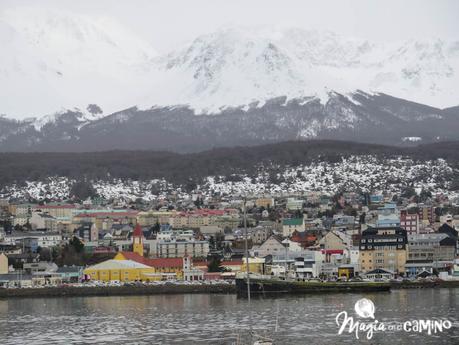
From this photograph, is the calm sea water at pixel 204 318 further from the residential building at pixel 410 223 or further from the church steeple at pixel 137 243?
the residential building at pixel 410 223

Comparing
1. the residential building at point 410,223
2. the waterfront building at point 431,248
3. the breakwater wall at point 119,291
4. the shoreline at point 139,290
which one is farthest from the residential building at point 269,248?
the shoreline at point 139,290

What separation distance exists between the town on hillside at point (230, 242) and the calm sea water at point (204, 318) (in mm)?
3798

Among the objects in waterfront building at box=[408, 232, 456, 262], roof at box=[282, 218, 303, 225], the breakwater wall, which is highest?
roof at box=[282, 218, 303, 225]

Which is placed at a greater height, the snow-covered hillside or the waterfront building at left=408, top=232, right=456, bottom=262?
the snow-covered hillside

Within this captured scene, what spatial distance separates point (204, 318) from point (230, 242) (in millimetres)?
60855

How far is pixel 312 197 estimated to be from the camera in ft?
552

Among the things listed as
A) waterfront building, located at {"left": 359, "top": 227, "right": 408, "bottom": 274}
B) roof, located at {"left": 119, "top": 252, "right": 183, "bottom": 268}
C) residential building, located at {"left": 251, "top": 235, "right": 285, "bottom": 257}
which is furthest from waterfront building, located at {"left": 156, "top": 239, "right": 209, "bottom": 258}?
waterfront building, located at {"left": 359, "top": 227, "right": 408, "bottom": 274}

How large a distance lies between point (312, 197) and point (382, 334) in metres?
117

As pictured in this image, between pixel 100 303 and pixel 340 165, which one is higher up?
pixel 340 165

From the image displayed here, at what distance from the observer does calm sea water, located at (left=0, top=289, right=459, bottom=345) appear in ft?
171

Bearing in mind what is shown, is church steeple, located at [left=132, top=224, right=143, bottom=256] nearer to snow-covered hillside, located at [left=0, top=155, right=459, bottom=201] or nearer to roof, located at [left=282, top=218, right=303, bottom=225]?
roof, located at [left=282, top=218, right=303, bottom=225]

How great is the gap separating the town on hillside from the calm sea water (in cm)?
380

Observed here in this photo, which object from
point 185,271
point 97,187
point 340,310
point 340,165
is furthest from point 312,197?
point 340,310

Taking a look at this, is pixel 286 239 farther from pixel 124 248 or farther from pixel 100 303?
pixel 100 303
